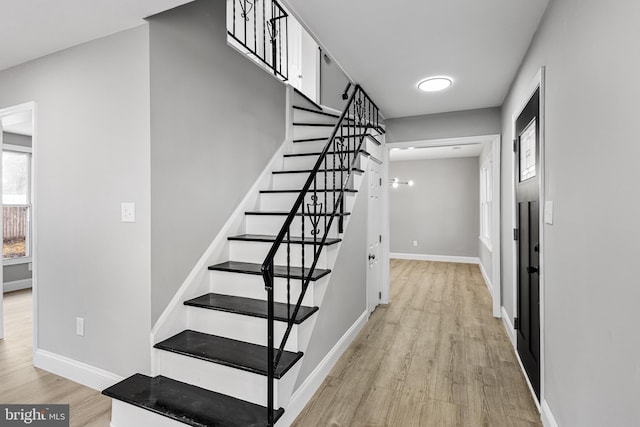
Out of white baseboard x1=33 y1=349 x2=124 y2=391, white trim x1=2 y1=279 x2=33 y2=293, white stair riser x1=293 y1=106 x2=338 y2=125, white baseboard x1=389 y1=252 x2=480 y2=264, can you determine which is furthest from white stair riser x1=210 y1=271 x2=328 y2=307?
white baseboard x1=389 y1=252 x2=480 y2=264

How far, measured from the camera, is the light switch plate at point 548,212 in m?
1.86

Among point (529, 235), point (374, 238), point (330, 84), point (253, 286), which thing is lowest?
point (253, 286)

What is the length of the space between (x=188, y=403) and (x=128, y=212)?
123 cm

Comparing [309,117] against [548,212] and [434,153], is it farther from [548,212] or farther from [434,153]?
[434,153]

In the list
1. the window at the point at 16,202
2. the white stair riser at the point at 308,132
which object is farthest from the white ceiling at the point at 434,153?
the window at the point at 16,202

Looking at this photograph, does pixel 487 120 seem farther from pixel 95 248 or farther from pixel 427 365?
pixel 95 248

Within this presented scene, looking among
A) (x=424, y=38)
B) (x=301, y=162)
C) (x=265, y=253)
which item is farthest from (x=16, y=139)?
(x=424, y=38)

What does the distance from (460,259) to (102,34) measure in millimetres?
7654

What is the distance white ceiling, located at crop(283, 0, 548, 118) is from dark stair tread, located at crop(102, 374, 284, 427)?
231cm

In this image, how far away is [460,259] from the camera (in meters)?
7.76

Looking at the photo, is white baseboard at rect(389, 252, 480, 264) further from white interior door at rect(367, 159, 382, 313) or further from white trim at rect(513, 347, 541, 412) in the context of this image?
white trim at rect(513, 347, 541, 412)

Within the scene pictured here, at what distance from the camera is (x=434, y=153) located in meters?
7.31

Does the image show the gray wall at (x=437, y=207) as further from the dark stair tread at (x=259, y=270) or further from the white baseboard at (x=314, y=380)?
the dark stair tread at (x=259, y=270)

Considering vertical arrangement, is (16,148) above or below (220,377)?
above
